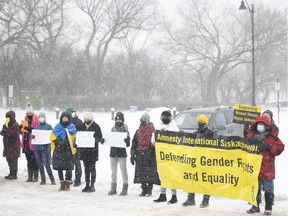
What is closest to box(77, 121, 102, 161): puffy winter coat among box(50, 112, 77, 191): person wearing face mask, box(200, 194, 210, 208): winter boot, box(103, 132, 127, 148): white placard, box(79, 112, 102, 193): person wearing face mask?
box(79, 112, 102, 193): person wearing face mask

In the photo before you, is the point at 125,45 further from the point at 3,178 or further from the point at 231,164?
the point at 231,164

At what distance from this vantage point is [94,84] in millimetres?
56656

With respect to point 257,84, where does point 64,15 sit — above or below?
above

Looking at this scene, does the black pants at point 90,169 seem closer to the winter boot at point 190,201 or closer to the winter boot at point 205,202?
the winter boot at point 190,201

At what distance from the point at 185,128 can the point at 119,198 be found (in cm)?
543

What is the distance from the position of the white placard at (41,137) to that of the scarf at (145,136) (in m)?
2.84

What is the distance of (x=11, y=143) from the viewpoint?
48.2 feet

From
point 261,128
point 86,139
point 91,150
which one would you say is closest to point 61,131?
point 86,139

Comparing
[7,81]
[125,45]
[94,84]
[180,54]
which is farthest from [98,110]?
[125,45]

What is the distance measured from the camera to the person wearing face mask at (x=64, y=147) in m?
12.5

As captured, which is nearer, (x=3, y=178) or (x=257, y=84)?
(x=3, y=178)

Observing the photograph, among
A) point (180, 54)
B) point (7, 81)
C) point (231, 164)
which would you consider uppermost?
point (180, 54)

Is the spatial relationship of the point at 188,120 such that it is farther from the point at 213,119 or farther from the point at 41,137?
the point at 41,137

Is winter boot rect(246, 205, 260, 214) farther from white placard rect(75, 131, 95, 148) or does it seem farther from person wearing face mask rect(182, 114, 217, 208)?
white placard rect(75, 131, 95, 148)
